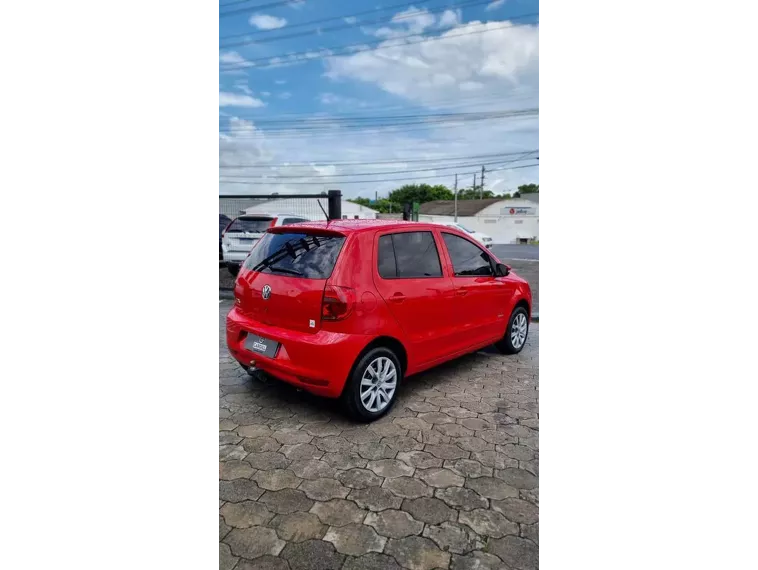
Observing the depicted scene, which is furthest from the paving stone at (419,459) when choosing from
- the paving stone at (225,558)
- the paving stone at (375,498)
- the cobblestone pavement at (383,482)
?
the paving stone at (225,558)

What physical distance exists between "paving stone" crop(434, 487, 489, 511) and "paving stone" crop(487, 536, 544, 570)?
26cm

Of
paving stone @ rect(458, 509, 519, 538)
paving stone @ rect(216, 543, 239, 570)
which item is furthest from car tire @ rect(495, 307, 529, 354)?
paving stone @ rect(216, 543, 239, 570)

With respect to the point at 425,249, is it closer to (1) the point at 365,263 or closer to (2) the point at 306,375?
(1) the point at 365,263

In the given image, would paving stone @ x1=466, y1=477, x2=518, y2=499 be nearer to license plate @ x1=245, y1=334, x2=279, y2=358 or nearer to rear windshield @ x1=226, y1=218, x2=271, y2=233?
license plate @ x1=245, y1=334, x2=279, y2=358

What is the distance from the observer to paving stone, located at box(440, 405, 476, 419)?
3466mm

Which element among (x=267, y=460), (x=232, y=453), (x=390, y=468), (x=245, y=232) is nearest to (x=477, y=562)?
(x=390, y=468)

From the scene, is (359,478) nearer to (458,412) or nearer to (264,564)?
(264,564)

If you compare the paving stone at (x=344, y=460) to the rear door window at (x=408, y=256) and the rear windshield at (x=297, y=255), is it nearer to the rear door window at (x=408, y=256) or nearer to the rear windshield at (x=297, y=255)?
the rear windshield at (x=297, y=255)
